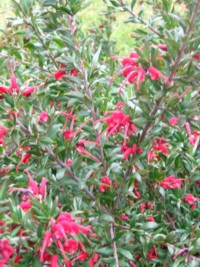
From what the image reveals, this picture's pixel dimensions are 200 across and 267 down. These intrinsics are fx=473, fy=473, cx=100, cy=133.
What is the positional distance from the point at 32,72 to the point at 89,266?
0.85 m

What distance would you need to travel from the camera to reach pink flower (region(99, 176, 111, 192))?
1.60 metres

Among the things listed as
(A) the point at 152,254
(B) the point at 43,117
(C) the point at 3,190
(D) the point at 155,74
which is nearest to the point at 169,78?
(D) the point at 155,74

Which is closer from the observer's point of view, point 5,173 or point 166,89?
point 166,89

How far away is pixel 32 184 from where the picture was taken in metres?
1.31

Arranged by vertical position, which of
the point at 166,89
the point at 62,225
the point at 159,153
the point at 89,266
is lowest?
the point at 89,266

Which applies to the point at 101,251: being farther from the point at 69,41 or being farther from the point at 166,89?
the point at 69,41

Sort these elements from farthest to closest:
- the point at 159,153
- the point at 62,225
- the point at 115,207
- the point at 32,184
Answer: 1. the point at 159,153
2. the point at 115,207
3. the point at 32,184
4. the point at 62,225

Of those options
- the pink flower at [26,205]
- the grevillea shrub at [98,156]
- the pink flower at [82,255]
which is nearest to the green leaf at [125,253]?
the grevillea shrub at [98,156]

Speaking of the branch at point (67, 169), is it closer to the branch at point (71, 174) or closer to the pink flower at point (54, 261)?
the branch at point (71, 174)

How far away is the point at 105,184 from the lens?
1591mm

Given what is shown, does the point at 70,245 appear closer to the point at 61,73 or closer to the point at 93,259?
the point at 93,259

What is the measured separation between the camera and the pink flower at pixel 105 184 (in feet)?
5.24

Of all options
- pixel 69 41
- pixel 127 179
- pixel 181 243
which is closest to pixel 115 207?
pixel 127 179

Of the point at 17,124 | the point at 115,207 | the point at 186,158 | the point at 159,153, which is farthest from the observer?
the point at 159,153
